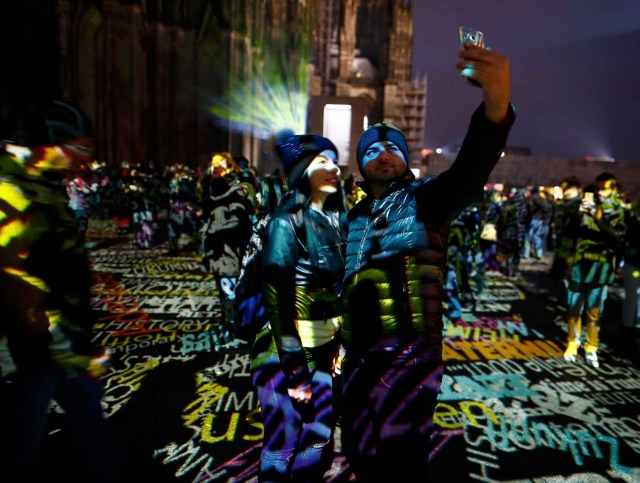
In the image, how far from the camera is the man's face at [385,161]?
7.07 feet

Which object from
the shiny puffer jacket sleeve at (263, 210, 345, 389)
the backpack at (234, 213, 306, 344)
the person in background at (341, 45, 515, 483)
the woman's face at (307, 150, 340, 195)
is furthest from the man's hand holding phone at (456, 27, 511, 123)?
the backpack at (234, 213, 306, 344)

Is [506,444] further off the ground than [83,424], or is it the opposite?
[83,424]

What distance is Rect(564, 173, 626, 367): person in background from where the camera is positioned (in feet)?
16.3

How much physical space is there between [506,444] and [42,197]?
3.46 meters

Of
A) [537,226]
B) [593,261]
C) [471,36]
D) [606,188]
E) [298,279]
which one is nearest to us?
[471,36]

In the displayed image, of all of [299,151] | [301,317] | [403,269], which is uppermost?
[299,151]

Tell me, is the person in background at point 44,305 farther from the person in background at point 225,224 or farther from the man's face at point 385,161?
the person in background at point 225,224

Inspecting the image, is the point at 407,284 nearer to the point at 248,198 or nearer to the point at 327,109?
the point at 248,198

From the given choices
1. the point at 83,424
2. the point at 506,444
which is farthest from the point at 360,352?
the point at 506,444

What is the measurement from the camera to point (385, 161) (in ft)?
7.07

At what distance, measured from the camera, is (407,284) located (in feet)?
6.47

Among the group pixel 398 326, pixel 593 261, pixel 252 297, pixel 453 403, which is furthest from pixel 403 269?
pixel 593 261

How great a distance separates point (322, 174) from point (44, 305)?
4.81 feet

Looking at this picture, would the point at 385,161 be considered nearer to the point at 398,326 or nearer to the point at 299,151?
the point at 299,151
